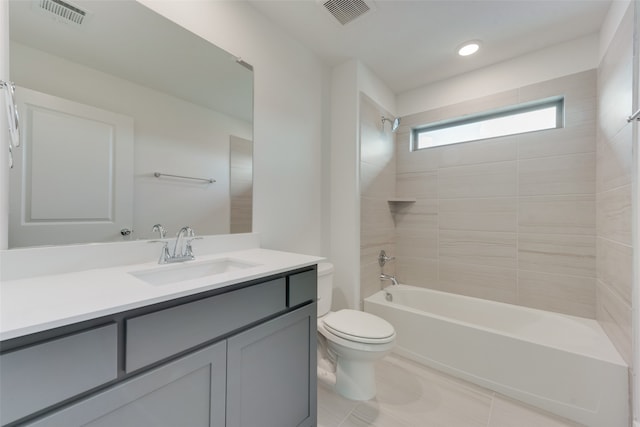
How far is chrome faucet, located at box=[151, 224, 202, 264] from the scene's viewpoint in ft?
3.92

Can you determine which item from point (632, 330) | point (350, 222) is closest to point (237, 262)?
point (350, 222)

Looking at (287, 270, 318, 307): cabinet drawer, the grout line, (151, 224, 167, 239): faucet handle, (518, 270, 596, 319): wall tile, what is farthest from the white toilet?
(518, 270, 596, 319): wall tile

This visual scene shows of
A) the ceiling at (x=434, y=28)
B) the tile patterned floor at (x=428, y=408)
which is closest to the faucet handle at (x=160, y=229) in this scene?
the tile patterned floor at (x=428, y=408)

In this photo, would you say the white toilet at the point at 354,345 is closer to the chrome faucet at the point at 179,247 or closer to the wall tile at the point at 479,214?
the chrome faucet at the point at 179,247

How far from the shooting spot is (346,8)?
1.63 metres

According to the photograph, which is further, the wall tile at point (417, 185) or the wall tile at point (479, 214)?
the wall tile at point (417, 185)

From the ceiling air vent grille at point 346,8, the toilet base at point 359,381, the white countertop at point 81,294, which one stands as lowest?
the toilet base at point 359,381

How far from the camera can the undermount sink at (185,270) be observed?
107 centimetres

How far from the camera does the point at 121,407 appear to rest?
673 mm

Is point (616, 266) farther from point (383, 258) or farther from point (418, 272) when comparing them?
point (383, 258)

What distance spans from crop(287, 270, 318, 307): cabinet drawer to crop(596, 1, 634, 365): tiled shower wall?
5.26 ft

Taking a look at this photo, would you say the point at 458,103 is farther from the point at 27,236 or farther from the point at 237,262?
the point at 27,236

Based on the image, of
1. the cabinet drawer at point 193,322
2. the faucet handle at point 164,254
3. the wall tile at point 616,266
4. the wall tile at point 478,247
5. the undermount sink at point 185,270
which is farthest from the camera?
the wall tile at point 478,247

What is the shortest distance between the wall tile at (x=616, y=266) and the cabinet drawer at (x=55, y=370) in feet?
7.21
